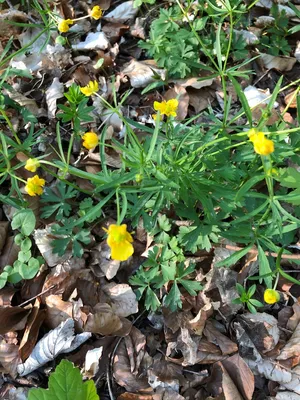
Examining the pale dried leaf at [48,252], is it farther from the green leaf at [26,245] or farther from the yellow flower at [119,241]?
the yellow flower at [119,241]

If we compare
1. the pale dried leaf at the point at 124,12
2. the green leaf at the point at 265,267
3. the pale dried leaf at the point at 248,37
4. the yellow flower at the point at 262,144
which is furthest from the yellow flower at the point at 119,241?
the pale dried leaf at the point at 124,12

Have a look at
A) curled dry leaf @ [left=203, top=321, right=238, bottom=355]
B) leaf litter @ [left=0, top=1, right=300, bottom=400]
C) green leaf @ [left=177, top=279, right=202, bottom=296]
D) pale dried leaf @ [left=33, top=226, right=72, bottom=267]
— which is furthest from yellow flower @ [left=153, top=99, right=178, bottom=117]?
curled dry leaf @ [left=203, top=321, right=238, bottom=355]

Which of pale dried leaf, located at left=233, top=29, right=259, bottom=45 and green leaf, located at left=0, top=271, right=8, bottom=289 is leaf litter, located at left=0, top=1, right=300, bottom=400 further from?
pale dried leaf, located at left=233, top=29, right=259, bottom=45

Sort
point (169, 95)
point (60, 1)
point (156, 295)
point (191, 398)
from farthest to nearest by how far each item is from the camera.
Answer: point (60, 1) → point (169, 95) → point (156, 295) → point (191, 398)

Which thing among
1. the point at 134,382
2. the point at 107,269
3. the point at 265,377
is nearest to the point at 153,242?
the point at 107,269

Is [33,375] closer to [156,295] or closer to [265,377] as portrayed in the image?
[156,295]
